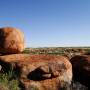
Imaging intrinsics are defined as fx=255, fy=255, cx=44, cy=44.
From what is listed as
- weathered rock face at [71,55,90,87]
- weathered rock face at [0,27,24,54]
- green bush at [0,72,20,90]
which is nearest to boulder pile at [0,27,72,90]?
weathered rock face at [0,27,24,54]

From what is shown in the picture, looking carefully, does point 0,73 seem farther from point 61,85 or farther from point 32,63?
point 61,85

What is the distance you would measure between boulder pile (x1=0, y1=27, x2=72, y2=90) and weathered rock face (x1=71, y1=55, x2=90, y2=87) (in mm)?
921

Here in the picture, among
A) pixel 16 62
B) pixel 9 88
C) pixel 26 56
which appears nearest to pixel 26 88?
pixel 9 88

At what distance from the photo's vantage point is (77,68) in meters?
18.4

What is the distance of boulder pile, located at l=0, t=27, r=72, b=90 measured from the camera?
1597cm

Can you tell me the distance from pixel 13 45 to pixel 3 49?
2.55ft

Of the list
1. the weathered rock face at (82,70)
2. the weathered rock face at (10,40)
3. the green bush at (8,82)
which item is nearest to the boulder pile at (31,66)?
the weathered rock face at (10,40)

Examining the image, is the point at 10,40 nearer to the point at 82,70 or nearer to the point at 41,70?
the point at 41,70

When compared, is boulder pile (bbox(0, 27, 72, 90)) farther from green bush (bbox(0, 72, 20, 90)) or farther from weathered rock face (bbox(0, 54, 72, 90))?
green bush (bbox(0, 72, 20, 90))

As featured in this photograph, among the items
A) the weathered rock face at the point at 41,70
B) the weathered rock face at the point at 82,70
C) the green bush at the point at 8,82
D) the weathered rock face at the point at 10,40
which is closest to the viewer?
the green bush at the point at 8,82

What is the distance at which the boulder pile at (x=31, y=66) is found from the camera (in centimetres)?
1597

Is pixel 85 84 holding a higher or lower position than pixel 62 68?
lower

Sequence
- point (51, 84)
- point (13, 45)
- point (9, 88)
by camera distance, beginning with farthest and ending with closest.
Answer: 1. point (13, 45)
2. point (51, 84)
3. point (9, 88)

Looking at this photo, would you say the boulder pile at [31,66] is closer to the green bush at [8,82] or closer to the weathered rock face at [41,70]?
the weathered rock face at [41,70]
